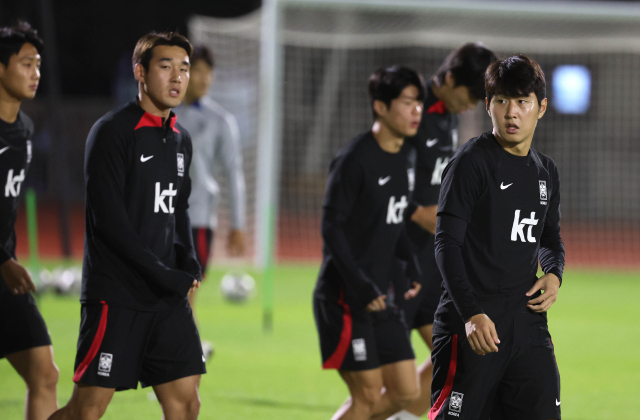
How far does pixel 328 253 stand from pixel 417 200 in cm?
88

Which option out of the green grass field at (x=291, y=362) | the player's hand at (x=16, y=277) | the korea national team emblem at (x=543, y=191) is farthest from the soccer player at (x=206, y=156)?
the korea national team emblem at (x=543, y=191)

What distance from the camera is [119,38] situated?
27.5m

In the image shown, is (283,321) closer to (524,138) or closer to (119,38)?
(524,138)

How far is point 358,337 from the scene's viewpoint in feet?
12.5

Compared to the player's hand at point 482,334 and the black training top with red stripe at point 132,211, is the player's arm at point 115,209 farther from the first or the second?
the player's hand at point 482,334

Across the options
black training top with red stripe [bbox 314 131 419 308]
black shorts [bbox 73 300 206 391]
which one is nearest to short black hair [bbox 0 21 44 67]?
black shorts [bbox 73 300 206 391]

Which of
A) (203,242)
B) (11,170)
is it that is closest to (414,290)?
(11,170)

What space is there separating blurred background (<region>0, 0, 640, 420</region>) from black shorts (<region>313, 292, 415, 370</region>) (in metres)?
1.34

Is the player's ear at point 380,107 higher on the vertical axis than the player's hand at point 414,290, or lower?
higher

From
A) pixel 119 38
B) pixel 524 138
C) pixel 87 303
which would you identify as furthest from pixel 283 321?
pixel 119 38

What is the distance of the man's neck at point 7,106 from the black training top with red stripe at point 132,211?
82 cm

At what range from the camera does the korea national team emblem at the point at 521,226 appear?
9.57 ft

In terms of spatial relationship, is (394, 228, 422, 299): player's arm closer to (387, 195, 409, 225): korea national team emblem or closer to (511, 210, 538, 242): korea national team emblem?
(387, 195, 409, 225): korea national team emblem

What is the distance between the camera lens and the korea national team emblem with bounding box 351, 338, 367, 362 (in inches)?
149
